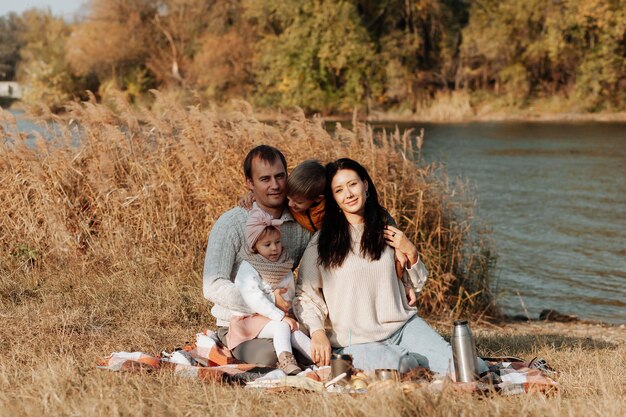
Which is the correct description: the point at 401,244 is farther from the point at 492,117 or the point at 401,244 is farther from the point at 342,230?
the point at 492,117

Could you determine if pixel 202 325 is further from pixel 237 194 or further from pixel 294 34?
pixel 294 34

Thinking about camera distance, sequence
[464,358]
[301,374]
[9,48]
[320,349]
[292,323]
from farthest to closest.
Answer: [9,48], [292,323], [320,349], [301,374], [464,358]

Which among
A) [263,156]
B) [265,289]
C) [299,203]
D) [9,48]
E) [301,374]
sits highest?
[9,48]

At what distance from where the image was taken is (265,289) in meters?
4.79

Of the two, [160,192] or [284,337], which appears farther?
[160,192]

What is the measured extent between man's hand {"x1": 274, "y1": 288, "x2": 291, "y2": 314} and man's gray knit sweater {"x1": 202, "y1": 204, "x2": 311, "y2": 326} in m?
0.18

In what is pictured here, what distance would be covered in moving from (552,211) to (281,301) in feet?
35.1

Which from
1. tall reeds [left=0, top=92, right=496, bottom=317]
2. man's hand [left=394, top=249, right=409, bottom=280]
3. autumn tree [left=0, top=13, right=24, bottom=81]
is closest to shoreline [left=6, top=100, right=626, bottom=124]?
tall reeds [left=0, top=92, right=496, bottom=317]

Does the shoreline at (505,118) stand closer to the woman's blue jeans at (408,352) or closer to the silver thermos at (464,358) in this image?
the woman's blue jeans at (408,352)

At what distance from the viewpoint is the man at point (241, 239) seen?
15.6 ft

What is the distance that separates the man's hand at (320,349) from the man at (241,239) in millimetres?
249

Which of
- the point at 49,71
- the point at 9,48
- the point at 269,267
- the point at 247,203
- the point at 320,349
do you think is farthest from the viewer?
the point at 9,48

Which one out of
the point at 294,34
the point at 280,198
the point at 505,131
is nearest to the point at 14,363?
the point at 280,198

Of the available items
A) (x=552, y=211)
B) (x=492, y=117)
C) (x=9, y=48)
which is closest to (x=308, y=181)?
(x=552, y=211)
